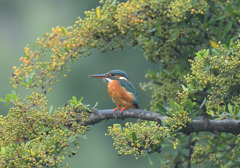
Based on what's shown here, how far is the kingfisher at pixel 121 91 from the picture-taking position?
504cm

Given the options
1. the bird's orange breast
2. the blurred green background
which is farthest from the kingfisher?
the blurred green background

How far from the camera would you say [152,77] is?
552 centimetres

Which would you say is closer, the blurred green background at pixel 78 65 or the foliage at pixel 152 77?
the foliage at pixel 152 77

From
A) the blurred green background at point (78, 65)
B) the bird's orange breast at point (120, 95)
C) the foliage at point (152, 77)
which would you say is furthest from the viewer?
the blurred green background at point (78, 65)

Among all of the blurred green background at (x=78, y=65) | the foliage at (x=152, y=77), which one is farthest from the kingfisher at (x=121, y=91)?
the blurred green background at (x=78, y=65)

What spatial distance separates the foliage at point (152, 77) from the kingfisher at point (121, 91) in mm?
322

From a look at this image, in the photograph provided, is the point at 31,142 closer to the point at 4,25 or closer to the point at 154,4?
the point at 154,4

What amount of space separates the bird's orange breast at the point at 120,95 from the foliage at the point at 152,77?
37cm

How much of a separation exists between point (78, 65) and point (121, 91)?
1731cm

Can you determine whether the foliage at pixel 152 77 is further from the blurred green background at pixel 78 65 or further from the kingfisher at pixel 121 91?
the blurred green background at pixel 78 65

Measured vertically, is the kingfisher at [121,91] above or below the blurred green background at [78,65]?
below

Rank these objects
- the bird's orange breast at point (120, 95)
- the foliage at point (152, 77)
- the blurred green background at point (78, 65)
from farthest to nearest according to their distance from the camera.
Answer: the blurred green background at point (78, 65) → the bird's orange breast at point (120, 95) → the foliage at point (152, 77)

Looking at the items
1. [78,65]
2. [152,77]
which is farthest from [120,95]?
[78,65]

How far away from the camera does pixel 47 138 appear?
4.17 meters
